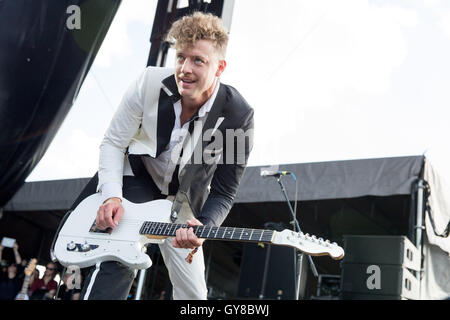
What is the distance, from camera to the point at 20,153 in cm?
462

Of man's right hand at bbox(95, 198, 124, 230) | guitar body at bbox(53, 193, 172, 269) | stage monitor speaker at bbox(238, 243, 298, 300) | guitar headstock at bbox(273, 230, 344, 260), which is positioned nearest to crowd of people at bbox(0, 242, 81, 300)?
stage monitor speaker at bbox(238, 243, 298, 300)

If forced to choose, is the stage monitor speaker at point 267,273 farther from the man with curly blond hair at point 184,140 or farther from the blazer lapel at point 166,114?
the blazer lapel at point 166,114

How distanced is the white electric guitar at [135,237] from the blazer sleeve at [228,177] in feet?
0.93

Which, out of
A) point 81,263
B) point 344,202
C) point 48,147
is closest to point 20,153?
point 48,147

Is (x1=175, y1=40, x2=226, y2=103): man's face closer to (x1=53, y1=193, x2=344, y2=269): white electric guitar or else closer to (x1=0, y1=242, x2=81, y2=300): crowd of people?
(x1=53, y1=193, x2=344, y2=269): white electric guitar

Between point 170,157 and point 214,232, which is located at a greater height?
point 170,157

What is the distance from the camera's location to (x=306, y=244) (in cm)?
195

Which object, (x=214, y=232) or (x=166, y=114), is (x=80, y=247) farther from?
(x=166, y=114)

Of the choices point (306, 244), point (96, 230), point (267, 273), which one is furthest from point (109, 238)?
point (267, 273)

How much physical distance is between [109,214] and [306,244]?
2.69ft

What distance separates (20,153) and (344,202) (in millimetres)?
3556

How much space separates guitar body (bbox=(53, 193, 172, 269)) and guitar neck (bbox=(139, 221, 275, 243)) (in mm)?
41
